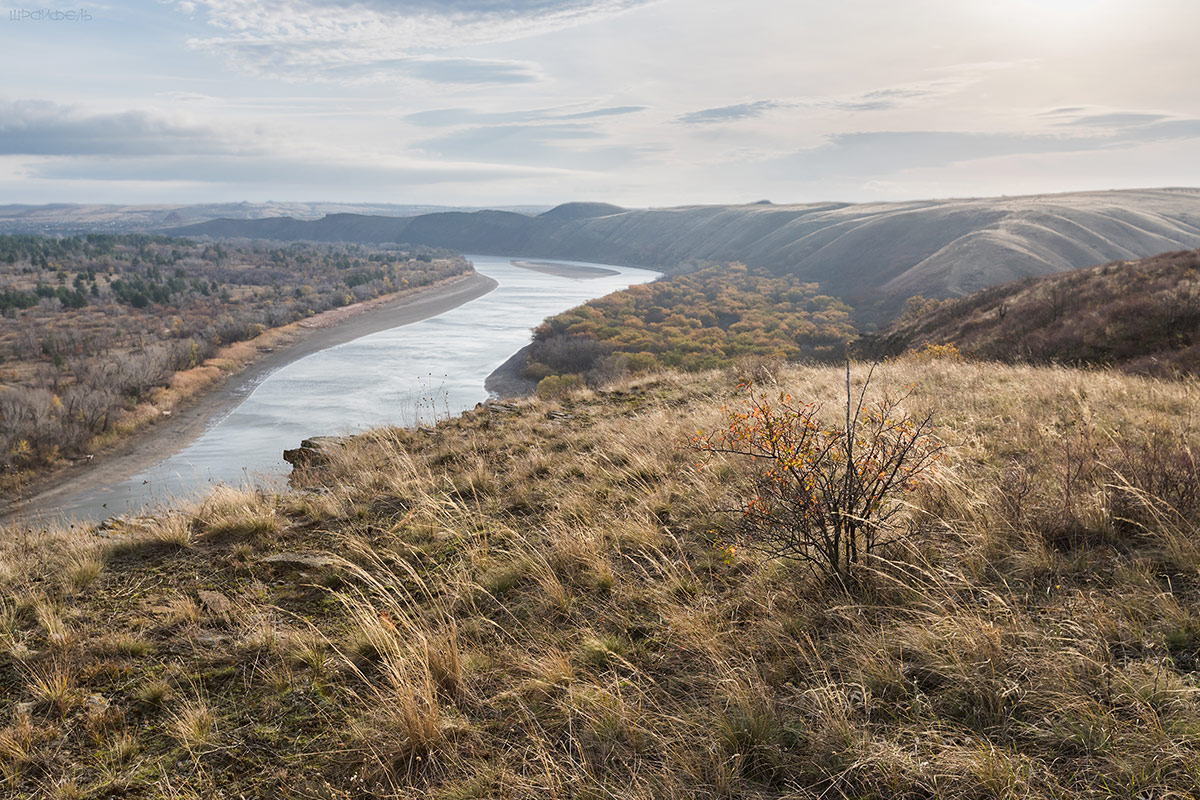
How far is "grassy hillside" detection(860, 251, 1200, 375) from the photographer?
14351 millimetres

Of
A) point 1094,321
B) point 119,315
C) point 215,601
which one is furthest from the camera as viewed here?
point 119,315

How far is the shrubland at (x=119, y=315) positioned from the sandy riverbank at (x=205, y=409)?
174 centimetres

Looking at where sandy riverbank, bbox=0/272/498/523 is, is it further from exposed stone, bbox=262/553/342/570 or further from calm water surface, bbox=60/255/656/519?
exposed stone, bbox=262/553/342/570

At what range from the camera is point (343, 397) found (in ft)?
134

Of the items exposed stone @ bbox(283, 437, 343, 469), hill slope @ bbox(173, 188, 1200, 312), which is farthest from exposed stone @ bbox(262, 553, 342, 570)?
hill slope @ bbox(173, 188, 1200, 312)

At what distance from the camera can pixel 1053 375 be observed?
8.88 metres

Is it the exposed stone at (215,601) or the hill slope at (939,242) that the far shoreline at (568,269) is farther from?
the exposed stone at (215,601)

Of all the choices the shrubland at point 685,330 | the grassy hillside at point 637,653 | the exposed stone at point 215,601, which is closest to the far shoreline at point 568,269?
the shrubland at point 685,330

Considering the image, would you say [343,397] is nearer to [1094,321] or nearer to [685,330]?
[685,330]

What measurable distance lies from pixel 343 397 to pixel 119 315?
176ft

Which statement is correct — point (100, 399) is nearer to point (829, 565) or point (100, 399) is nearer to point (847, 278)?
point (829, 565)

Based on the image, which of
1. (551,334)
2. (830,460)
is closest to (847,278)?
(551,334)

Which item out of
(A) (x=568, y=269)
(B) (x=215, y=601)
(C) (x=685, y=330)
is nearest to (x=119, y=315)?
(C) (x=685, y=330)

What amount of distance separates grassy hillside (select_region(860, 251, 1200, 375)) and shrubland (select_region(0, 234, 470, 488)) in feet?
136
